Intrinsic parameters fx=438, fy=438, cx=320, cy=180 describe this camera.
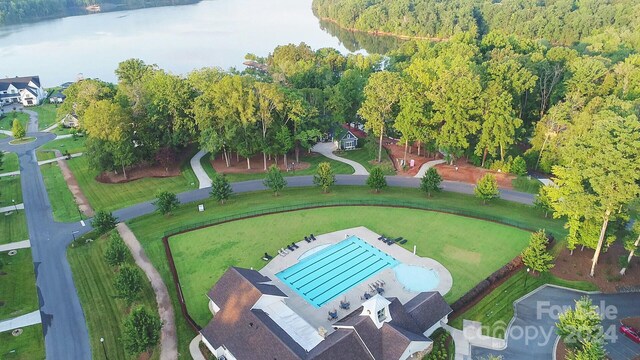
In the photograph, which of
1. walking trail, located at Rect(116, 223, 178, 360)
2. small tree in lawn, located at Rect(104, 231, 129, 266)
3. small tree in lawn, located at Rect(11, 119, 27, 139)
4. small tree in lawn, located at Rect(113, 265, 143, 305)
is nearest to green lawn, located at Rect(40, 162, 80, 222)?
walking trail, located at Rect(116, 223, 178, 360)

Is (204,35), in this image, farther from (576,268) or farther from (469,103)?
(576,268)

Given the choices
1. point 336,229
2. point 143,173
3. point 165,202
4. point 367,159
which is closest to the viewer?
point 336,229

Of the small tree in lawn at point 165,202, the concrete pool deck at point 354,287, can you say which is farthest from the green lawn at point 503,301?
the small tree in lawn at point 165,202

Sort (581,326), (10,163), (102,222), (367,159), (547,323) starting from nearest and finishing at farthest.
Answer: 1. (581,326)
2. (547,323)
3. (102,222)
4. (367,159)
5. (10,163)

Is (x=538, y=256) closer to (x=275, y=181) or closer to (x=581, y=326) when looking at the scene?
(x=581, y=326)

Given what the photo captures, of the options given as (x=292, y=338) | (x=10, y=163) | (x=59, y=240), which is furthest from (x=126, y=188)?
(x=292, y=338)

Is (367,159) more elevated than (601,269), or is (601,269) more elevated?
(367,159)

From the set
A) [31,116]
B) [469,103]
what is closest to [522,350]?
[469,103]
